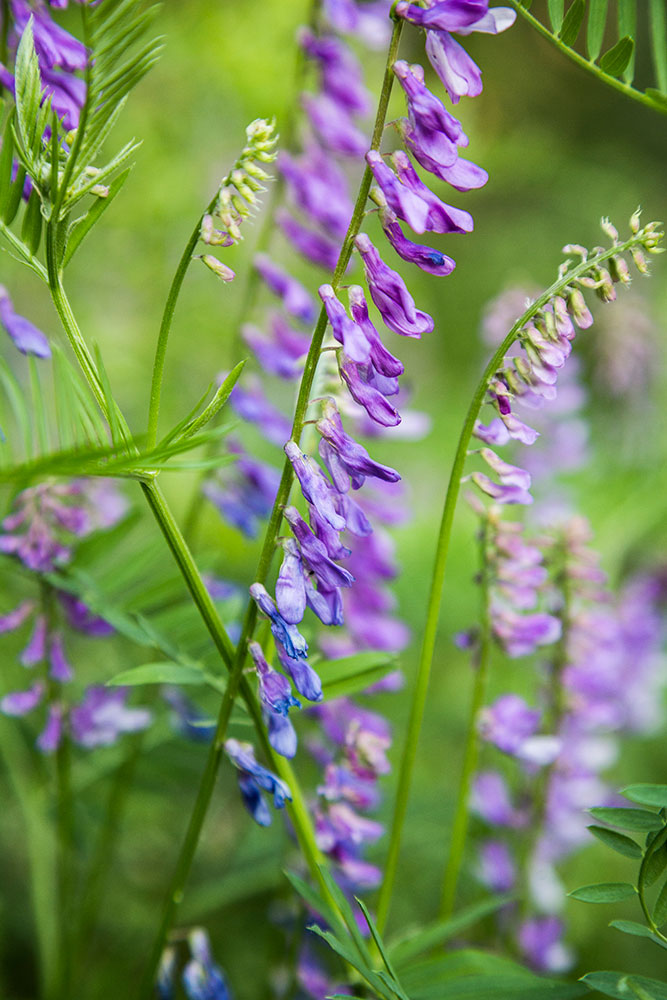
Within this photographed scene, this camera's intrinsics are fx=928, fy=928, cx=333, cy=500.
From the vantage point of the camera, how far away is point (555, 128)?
22.5 ft

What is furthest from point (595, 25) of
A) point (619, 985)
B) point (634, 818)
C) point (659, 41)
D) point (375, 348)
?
point (619, 985)

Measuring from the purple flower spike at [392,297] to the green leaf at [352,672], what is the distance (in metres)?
0.37

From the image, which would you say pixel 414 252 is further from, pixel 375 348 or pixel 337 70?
pixel 337 70

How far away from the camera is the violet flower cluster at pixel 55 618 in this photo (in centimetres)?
120

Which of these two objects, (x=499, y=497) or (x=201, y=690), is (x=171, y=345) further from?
(x=499, y=497)

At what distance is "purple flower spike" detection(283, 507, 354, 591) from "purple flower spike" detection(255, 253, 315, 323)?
27.9 inches

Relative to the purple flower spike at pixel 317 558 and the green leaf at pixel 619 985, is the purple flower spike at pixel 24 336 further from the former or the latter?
the green leaf at pixel 619 985

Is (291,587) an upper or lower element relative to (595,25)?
lower

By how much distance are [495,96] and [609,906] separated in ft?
20.1

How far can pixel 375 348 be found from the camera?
0.82 meters

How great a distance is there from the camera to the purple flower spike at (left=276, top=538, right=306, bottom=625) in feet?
2.70

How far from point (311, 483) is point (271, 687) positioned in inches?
Answer: 7.8

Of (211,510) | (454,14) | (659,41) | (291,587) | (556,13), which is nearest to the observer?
(454,14)

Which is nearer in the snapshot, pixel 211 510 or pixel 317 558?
pixel 317 558
